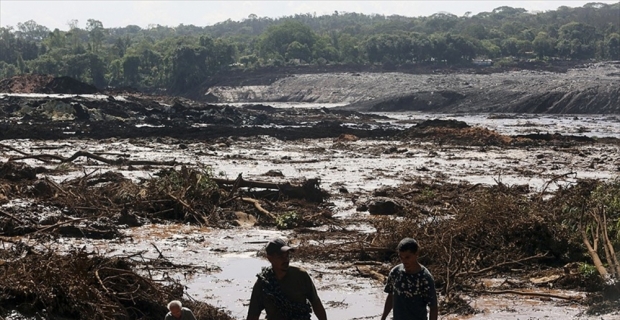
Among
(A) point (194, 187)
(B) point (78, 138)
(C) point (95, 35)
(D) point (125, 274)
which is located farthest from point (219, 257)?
(C) point (95, 35)

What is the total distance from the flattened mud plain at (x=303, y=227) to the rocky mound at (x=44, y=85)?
33.4 metres

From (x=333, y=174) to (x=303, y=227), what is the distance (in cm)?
998

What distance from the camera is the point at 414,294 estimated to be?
6176mm

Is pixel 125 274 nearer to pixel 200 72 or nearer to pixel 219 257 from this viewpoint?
pixel 219 257

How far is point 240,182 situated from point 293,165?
11063 mm

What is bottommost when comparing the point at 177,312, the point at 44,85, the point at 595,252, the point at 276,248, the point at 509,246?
the point at 44,85

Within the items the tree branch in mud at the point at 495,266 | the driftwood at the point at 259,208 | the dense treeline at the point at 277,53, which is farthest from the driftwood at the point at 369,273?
the dense treeline at the point at 277,53

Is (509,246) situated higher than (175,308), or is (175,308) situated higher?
(175,308)

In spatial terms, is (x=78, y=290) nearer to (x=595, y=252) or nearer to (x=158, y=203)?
(x=595, y=252)

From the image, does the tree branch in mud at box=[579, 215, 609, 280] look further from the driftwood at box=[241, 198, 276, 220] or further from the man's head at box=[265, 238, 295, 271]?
the driftwood at box=[241, 198, 276, 220]

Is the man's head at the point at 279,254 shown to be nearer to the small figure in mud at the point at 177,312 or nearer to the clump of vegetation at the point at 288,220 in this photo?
the small figure in mud at the point at 177,312

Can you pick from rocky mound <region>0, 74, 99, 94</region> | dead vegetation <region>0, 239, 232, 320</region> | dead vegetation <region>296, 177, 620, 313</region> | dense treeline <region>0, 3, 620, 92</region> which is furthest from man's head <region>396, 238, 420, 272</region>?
dense treeline <region>0, 3, 620, 92</region>

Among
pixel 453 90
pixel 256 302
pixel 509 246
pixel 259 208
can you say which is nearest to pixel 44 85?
pixel 453 90

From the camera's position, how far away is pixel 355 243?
43.5 ft
